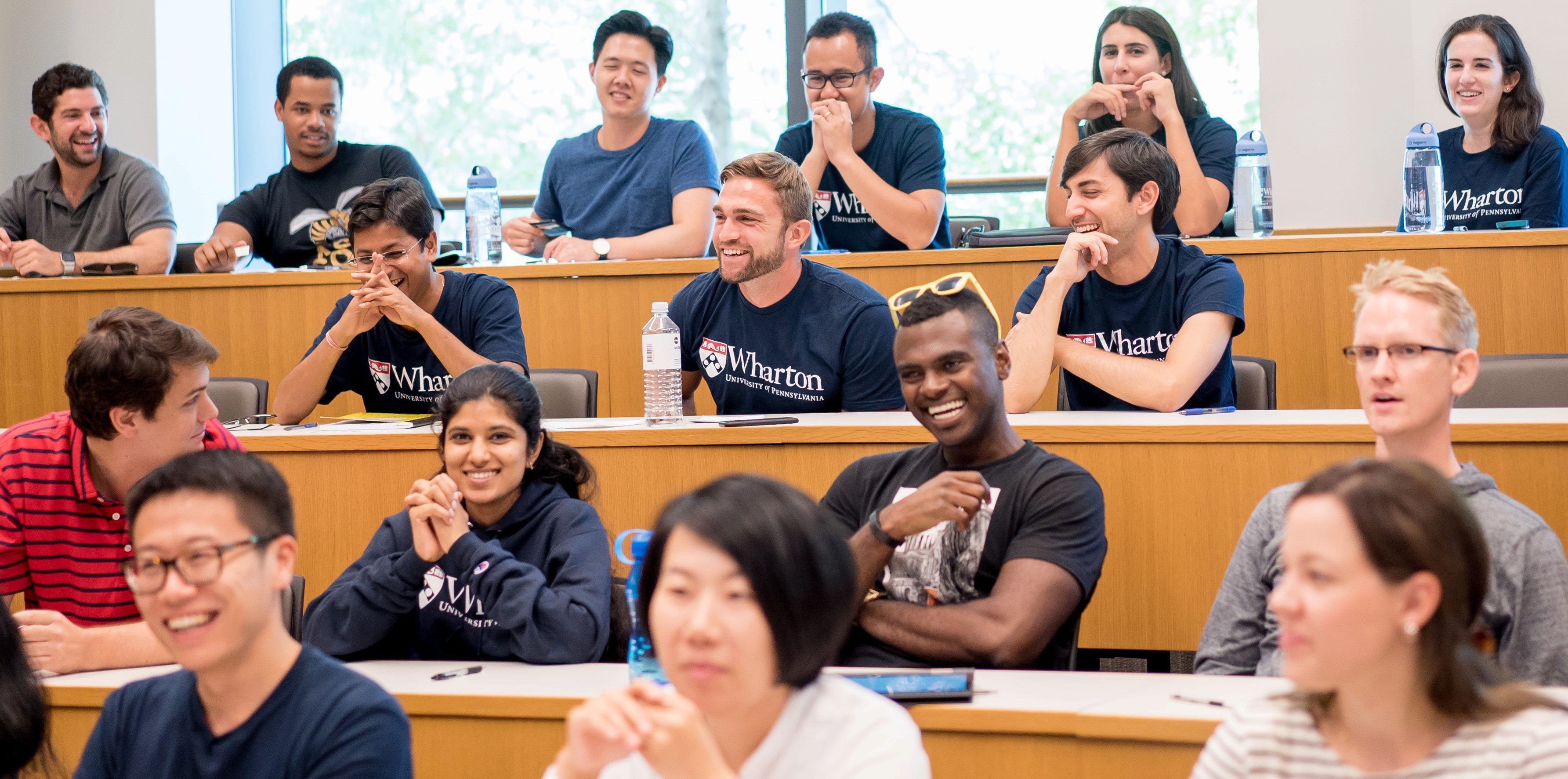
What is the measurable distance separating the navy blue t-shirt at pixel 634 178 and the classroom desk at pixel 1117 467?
159cm

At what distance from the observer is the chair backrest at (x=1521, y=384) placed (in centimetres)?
261

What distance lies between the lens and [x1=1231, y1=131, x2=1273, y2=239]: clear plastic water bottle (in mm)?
3959

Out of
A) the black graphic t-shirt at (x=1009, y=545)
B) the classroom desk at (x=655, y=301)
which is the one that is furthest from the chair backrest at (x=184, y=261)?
the black graphic t-shirt at (x=1009, y=545)

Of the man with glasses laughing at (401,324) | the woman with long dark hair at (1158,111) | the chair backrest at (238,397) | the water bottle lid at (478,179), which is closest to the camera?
the man with glasses laughing at (401,324)

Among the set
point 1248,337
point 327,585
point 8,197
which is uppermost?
point 8,197

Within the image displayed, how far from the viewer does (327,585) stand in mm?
2816

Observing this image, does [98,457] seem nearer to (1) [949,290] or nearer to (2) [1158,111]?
(1) [949,290]

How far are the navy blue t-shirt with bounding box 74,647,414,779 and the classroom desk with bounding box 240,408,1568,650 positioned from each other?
2.88 ft

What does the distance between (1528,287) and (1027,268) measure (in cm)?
126

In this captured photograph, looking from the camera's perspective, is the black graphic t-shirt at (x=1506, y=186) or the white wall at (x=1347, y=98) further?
the white wall at (x=1347, y=98)

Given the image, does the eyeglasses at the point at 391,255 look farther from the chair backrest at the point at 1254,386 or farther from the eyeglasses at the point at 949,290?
the chair backrest at the point at 1254,386

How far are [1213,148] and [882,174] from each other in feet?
3.16

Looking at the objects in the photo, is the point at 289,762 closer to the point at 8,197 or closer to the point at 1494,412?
the point at 1494,412

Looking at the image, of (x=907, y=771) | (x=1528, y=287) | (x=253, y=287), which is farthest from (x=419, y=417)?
(x=1528, y=287)
